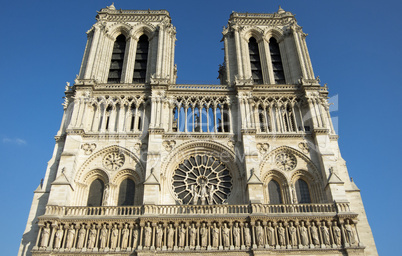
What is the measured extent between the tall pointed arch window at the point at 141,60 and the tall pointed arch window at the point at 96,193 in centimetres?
851

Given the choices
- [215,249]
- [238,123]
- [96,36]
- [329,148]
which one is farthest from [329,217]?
[96,36]

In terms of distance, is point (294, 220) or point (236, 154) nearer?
point (294, 220)

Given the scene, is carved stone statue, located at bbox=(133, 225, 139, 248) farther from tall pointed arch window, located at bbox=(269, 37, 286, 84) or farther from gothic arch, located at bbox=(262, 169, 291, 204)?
tall pointed arch window, located at bbox=(269, 37, 286, 84)

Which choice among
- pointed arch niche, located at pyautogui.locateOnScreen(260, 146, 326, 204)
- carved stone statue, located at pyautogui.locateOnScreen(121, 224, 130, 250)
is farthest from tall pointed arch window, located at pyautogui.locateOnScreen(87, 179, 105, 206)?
pointed arch niche, located at pyautogui.locateOnScreen(260, 146, 326, 204)

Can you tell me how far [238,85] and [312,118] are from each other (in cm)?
511

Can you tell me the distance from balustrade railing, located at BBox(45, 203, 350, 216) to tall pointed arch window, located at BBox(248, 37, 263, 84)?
10952 mm

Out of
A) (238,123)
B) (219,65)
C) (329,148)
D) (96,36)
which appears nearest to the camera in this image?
(329,148)

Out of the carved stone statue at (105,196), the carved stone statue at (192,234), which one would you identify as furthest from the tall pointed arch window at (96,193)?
the carved stone statue at (192,234)

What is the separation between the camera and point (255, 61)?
2830 cm

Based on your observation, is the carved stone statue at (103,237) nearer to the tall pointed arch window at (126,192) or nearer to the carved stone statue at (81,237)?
the carved stone statue at (81,237)

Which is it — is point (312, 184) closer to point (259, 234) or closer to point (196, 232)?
point (259, 234)

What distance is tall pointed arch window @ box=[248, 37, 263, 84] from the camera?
27.4 meters

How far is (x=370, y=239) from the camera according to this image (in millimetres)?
18922

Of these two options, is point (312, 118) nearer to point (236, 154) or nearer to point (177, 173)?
point (236, 154)
